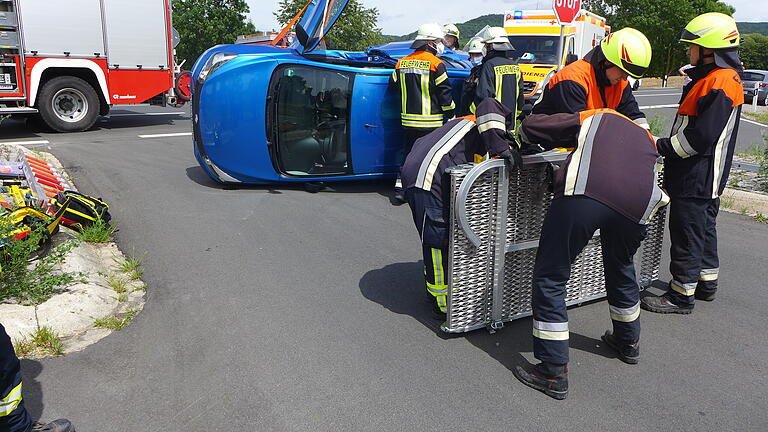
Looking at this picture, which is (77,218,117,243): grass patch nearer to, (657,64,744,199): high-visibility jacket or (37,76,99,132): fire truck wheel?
(657,64,744,199): high-visibility jacket

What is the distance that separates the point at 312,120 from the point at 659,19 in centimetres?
5436

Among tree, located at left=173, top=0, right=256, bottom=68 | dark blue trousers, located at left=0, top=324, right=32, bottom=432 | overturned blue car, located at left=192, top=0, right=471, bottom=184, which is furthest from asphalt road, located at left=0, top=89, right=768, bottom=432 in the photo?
tree, located at left=173, top=0, right=256, bottom=68

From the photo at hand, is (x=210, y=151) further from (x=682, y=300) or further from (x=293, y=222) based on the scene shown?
(x=682, y=300)

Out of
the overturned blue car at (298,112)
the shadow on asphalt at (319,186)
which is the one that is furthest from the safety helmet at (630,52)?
the shadow on asphalt at (319,186)

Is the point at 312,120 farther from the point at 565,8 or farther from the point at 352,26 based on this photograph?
the point at 352,26

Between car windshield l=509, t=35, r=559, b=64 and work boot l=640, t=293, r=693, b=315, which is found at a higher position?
car windshield l=509, t=35, r=559, b=64

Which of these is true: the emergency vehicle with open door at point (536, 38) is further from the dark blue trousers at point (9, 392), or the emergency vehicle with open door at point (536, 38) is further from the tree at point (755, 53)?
the tree at point (755, 53)

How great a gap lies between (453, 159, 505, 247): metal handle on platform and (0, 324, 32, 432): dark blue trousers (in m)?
2.28

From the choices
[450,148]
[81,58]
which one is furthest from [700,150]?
[81,58]

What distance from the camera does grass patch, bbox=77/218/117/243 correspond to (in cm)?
526

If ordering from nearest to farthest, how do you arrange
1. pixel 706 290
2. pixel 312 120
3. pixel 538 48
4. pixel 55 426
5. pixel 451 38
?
1. pixel 55 426
2. pixel 706 290
3. pixel 312 120
4. pixel 451 38
5. pixel 538 48

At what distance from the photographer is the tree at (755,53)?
68188 mm

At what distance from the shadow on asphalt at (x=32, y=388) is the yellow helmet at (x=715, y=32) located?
15.1 feet

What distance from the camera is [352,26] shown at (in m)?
26.9
